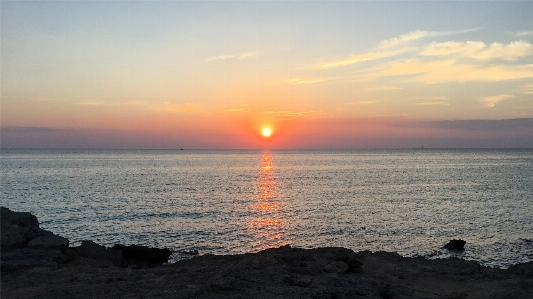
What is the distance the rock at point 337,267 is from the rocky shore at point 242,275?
0.05 m

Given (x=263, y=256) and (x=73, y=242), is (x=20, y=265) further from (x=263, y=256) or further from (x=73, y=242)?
(x=73, y=242)

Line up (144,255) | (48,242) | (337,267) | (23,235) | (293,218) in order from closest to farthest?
(337,267) < (48,242) < (23,235) < (144,255) < (293,218)

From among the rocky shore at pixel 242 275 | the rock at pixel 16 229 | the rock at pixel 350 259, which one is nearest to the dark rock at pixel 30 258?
the rocky shore at pixel 242 275

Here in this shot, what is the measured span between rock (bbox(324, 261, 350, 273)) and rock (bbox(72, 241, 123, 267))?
38.8 ft

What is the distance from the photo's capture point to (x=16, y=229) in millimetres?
22188

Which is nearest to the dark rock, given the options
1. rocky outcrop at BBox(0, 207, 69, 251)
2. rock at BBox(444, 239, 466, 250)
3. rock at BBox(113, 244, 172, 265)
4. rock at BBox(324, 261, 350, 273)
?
rocky outcrop at BBox(0, 207, 69, 251)

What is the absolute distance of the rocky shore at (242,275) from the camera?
14828mm

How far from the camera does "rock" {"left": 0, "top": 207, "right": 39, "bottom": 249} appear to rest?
21.3 meters

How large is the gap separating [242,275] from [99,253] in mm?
10961

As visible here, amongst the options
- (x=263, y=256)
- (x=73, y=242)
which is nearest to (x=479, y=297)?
(x=263, y=256)

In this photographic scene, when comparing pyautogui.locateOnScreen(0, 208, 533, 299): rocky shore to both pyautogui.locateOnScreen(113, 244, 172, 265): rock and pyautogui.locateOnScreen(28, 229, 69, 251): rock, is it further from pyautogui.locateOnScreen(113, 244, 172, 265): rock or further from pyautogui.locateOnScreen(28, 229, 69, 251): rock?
pyautogui.locateOnScreen(113, 244, 172, 265): rock

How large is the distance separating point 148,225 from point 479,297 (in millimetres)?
30017

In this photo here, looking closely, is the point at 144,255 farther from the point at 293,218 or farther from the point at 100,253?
the point at 293,218

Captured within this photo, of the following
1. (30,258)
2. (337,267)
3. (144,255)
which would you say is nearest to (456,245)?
(337,267)
